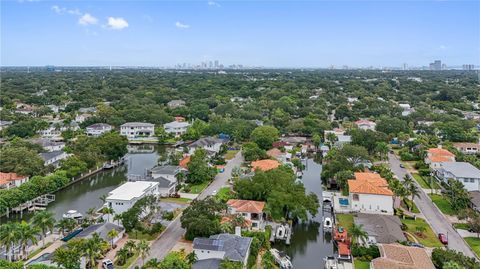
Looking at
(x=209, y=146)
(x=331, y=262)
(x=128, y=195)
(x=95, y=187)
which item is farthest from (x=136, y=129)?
(x=331, y=262)

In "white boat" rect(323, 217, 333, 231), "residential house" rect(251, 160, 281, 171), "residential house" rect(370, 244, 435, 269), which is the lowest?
"white boat" rect(323, 217, 333, 231)

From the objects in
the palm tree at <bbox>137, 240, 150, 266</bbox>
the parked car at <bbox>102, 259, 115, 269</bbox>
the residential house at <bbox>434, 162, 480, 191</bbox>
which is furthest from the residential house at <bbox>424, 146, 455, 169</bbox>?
the parked car at <bbox>102, 259, 115, 269</bbox>

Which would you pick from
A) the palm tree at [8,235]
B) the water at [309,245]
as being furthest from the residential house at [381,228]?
the palm tree at [8,235]

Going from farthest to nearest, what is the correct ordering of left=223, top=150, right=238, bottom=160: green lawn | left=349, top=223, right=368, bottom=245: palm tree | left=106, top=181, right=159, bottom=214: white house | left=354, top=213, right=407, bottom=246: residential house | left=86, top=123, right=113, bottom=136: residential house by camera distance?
1. left=86, top=123, right=113, bottom=136: residential house
2. left=223, top=150, right=238, bottom=160: green lawn
3. left=106, top=181, right=159, bottom=214: white house
4. left=354, top=213, right=407, bottom=246: residential house
5. left=349, top=223, right=368, bottom=245: palm tree

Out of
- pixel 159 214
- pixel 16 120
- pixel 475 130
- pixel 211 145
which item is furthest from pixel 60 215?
pixel 475 130

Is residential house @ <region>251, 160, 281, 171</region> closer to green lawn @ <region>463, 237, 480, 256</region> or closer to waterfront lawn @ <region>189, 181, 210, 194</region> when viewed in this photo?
waterfront lawn @ <region>189, 181, 210, 194</region>
